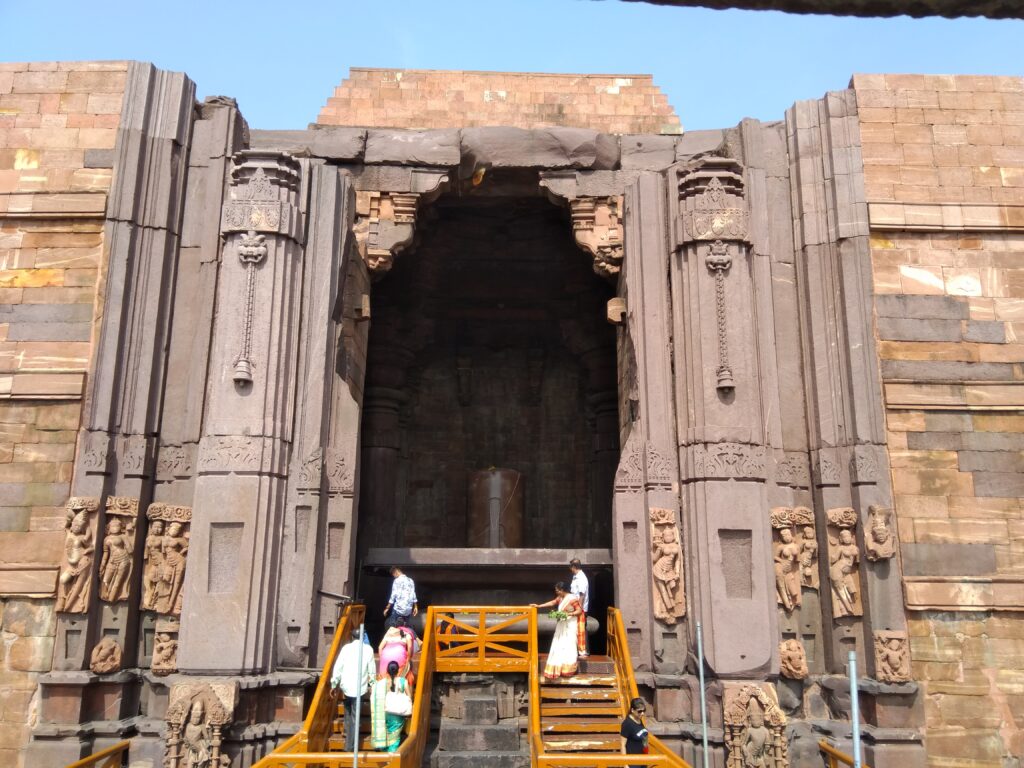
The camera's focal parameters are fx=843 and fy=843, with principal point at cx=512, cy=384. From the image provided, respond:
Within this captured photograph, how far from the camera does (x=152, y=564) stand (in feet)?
31.8

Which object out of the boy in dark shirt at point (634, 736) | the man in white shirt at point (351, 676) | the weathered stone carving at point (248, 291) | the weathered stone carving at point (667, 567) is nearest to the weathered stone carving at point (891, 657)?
the weathered stone carving at point (667, 567)

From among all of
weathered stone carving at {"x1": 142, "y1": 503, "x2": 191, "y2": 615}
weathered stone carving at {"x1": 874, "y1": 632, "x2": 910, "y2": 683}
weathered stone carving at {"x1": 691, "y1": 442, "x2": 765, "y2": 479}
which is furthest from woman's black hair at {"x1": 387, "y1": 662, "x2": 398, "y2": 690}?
weathered stone carving at {"x1": 874, "y1": 632, "x2": 910, "y2": 683}

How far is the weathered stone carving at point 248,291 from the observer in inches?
385

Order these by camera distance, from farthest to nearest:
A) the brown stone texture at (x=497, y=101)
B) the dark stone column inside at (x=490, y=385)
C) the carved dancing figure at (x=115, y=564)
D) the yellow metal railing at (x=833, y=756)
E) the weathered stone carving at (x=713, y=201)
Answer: the dark stone column inside at (x=490, y=385) < the brown stone texture at (x=497, y=101) < the weathered stone carving at (x=713, y=201) < the carved dancing figure at (x=115, y=564) < the yellow metal railing at (x=833, y=756)

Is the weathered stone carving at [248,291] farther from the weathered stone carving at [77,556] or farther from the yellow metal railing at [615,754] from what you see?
the yellow metal railing at [615,754]

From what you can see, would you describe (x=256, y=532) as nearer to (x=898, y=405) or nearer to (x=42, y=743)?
(x=42, y=743)

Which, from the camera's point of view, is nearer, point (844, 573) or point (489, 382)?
point (844, 573)

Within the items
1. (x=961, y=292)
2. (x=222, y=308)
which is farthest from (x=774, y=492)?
(x=222, y=308)

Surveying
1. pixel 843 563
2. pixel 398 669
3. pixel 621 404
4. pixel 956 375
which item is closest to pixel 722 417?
pixel 843 563

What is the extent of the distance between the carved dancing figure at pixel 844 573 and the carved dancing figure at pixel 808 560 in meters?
0.21

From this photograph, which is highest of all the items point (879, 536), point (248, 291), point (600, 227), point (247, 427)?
point (600, 227)

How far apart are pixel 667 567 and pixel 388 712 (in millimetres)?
3669

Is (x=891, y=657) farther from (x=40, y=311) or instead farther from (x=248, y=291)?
(x=40, y=311)

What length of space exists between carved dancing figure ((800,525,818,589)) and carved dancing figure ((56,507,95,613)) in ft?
26.7
